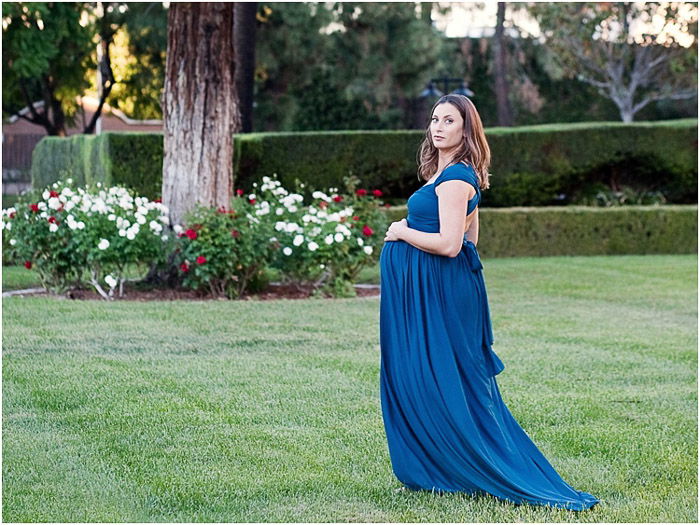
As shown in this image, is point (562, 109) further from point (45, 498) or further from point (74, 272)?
point (45, 498)

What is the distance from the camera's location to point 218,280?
1145 centimetres

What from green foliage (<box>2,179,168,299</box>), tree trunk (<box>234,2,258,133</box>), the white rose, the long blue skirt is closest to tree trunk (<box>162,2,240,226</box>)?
green foliage (<box>2,179,168,299</box>)

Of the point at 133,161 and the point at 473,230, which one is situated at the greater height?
the point at 133,161

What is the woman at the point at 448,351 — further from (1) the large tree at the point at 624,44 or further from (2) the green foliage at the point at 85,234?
(1) the large tree at the point at 624,44

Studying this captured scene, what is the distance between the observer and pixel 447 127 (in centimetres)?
430

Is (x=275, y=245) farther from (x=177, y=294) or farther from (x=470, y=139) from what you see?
(x=470, y=139)

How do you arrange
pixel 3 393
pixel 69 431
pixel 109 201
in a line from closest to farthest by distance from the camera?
pixel 69 431
pixel 3 393
pixel 109 201

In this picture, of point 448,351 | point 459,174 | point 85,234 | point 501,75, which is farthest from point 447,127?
point 501,75

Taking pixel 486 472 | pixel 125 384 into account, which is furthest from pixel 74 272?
pixel 486 472

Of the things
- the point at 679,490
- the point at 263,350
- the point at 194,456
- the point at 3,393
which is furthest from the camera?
the point at 263,350

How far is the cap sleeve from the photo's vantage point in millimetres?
4230

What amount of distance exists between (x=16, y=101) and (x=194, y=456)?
100ft

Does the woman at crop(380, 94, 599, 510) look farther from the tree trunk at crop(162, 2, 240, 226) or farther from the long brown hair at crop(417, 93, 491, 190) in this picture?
the tree trunk at crop(162, 2, 240, 226)

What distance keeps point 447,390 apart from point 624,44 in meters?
26.7
